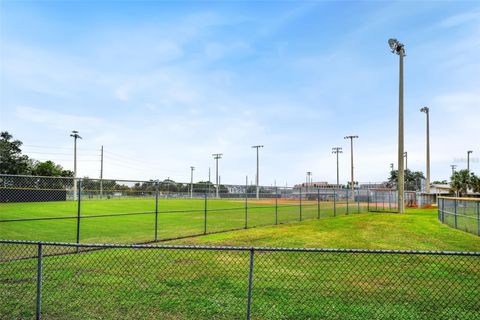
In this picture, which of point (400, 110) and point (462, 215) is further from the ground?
point (400, 110)

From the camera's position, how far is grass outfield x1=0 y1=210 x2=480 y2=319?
584 centimetres

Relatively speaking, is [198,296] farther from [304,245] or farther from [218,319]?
[304,245]

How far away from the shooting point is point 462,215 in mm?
18453

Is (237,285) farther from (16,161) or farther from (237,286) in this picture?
(16,161)

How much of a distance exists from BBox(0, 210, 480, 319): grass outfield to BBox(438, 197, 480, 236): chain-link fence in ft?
28.5

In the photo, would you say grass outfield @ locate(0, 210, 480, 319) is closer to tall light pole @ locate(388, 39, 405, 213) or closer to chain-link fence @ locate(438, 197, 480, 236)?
chain-link fence @ locate(438, 197, 480, 236)

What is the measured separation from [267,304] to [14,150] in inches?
2442

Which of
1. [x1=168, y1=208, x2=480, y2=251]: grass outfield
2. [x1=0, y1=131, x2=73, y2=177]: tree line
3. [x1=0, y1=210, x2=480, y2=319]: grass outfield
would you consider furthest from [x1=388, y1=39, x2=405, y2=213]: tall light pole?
[x1=0, y1=131, x2=73, y2=177]: tree line

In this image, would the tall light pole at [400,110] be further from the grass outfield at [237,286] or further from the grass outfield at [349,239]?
the grass outfield at [237,286]

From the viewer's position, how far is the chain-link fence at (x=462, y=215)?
17.9 meters

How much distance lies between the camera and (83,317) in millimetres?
5520

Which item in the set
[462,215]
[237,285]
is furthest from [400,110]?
[237,285]

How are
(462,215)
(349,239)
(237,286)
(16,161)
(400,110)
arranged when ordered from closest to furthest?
1. (237,286)
2. (349,239)
3. (462,215)
4. (400,110)
5. (16,161)

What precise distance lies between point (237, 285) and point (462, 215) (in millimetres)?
15361
